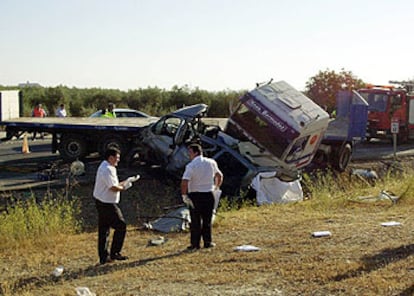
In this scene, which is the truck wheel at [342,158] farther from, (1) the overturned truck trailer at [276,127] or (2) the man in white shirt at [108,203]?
(2) the man in white shirt at [108,203]

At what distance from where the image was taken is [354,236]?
10102mm

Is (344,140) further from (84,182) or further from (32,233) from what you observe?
(32,233)

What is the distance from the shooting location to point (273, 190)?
15.1 meters

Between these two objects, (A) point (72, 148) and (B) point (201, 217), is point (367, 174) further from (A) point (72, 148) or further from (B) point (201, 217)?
(B) point (201, 217)

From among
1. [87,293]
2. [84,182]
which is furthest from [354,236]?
[84,182]

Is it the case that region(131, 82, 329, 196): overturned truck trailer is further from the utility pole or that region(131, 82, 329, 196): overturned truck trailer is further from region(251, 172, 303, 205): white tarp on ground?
the utility pole

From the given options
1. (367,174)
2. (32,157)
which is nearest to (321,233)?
(367,174)

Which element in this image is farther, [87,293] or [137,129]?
[137,129]

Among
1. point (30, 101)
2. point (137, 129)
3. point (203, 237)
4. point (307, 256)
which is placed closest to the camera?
point (307, 256)

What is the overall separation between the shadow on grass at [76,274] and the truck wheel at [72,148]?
10.3 m

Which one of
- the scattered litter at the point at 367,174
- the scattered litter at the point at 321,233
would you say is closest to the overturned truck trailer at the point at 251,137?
the scattered litter at the point at 367,174

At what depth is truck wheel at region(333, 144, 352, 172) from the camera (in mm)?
20453

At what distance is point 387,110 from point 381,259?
21.7m

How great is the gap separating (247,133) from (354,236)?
6348 mm
